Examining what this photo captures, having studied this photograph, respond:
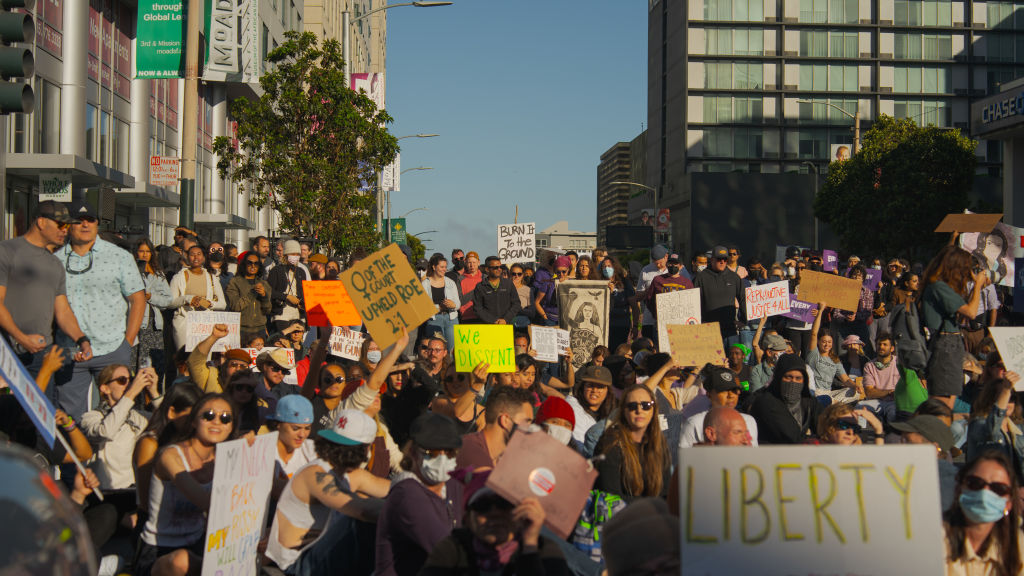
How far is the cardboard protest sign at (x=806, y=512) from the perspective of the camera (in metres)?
3.02

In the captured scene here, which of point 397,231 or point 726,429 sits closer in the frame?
point 726,429

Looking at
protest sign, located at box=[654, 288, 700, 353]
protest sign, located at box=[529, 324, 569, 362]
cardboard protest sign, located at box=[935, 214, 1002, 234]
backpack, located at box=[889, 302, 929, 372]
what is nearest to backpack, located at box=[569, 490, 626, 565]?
backpack, located at box=[889, 302, 929, 372]

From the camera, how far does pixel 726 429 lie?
5.41 meters

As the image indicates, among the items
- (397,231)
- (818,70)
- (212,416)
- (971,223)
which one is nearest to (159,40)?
(971,223)

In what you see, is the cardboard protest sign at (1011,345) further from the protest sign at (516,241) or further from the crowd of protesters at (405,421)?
the protest sign at (516,241)

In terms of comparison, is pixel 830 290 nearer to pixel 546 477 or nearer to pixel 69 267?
pixel 69 267

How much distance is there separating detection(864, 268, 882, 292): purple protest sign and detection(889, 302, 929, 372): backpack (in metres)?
5.37

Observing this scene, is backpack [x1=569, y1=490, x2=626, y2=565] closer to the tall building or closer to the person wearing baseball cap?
the person wearing baseball cap

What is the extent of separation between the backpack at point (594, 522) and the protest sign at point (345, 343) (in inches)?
202

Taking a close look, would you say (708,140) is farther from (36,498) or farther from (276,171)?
(36,498)

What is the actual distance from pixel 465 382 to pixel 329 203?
16464 millimetres

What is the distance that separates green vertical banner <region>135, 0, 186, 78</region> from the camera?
1661 cm

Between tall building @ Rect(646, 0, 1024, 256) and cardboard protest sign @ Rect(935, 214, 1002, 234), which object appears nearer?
cardboard protest sign @ Rect(935, 214, 1002, 234)

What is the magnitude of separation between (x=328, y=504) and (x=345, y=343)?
5.35 meters
